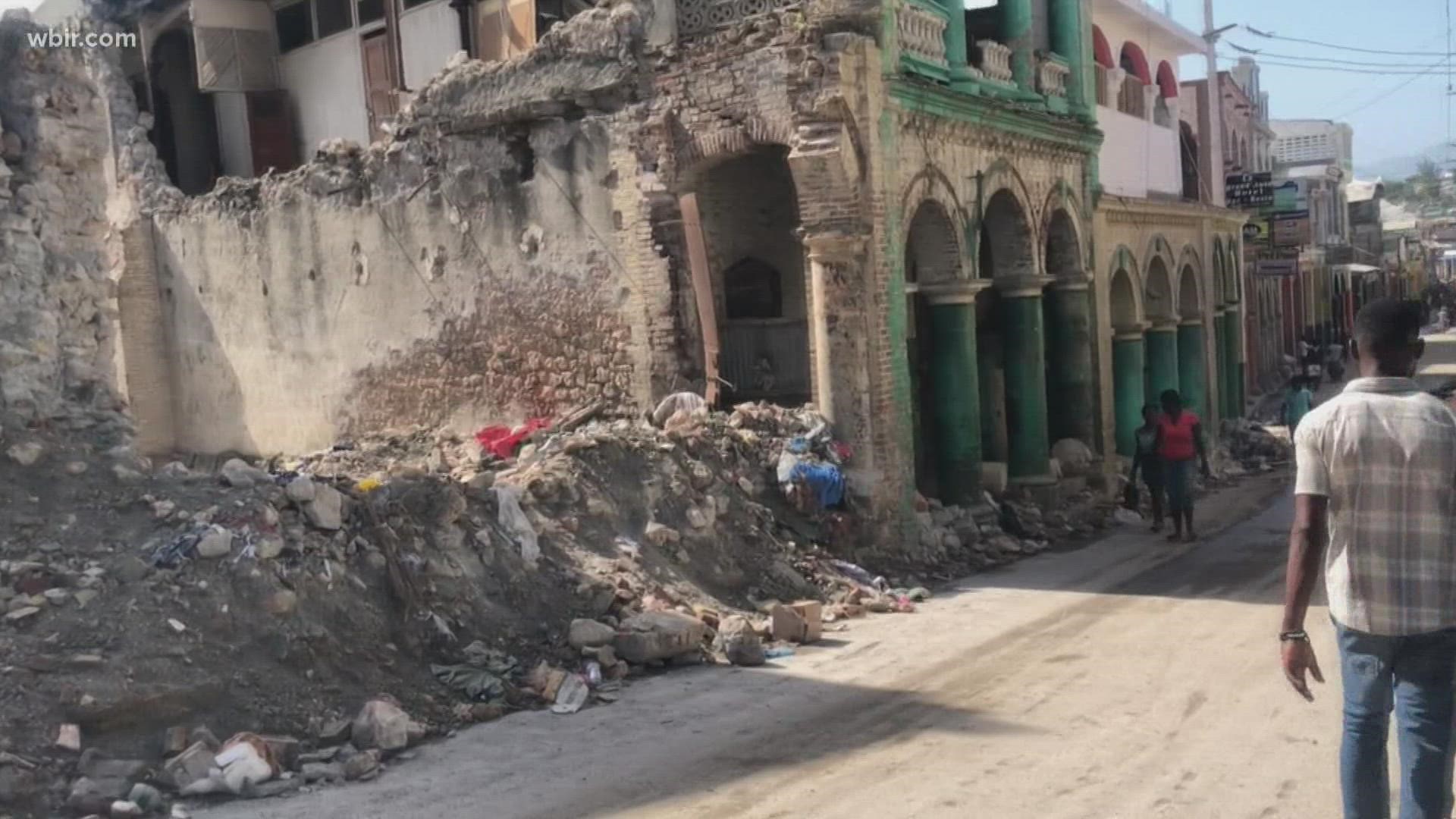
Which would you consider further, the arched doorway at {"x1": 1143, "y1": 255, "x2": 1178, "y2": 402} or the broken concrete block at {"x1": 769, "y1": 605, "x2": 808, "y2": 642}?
the arched doorway at {"x1": 1143, "y1": 255, "x2": 1178, "y2": 402}

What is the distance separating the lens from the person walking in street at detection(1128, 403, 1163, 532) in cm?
1352

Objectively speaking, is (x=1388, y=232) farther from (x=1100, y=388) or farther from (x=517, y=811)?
(x=517, y=811)

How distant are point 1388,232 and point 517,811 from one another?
80.3 meters

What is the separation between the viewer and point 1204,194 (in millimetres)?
25000

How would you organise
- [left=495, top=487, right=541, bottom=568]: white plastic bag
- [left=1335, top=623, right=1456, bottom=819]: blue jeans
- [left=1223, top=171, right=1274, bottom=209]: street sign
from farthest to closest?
[left=1223, top=171, right=1274, bottom=209]: street sign
[left=495, top=487, right=541, bottom=568]: white plastic bag
[left=1335, top=623, right=1456, bottom=819]: blue jeans

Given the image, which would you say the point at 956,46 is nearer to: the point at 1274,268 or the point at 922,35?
the point at 922,35

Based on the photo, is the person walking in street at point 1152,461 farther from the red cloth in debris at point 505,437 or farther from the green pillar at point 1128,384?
the red cloth in debris at point 505,437

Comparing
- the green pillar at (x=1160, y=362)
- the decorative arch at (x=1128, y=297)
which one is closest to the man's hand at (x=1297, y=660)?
the decorative arch at (x=1128, y=297)

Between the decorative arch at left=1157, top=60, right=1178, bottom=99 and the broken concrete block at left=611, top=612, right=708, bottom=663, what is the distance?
17.7 meters

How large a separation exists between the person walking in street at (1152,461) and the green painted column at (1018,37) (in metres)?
4.23

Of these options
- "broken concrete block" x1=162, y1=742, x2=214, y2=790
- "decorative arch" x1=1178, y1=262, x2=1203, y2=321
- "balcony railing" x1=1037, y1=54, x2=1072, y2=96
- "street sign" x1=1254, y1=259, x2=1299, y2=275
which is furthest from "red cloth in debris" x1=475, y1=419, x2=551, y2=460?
"street sign" x1=1254, y1=259, x2=1299, y2=275

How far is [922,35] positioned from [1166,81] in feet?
39.1

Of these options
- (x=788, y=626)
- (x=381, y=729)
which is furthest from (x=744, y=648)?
(x=381, y=729)

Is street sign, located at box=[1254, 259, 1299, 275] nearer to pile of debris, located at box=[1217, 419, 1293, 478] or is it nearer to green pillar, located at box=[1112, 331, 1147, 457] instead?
pile of debris, located at box=[1217, 419, 1293, 478]
